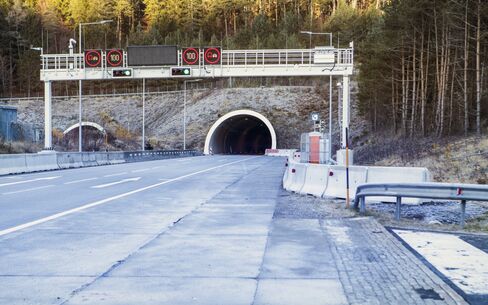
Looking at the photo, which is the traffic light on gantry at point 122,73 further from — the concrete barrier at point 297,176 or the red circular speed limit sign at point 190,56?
the concrete barrier at point 297,176

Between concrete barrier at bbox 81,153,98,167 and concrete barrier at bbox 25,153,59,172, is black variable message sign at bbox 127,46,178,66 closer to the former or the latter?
concrete barrier at bbox 81,153,98,167

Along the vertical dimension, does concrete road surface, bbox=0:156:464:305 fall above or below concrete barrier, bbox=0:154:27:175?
below

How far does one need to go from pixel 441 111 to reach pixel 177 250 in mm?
26644

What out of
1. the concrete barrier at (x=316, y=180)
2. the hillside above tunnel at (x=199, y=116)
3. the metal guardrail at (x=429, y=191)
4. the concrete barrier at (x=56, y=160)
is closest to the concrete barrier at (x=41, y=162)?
the concrete barrier at (x=56, y=160)

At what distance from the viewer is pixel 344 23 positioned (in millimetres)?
98625

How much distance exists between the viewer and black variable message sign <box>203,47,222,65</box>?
36.4 meters

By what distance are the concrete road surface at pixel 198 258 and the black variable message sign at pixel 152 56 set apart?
24002 mm

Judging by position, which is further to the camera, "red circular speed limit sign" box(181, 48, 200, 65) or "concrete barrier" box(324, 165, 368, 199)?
"red circular speed limit sign" box(181, 48, 200, 65)

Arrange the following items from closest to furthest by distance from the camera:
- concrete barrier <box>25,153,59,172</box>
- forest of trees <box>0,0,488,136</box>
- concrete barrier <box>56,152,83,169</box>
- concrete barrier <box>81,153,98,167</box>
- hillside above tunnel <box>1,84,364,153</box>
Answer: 1. concrete barrier <box>25,153,59,172</box>
2. concrete barrier <box>56,152,83,169</box>
3. concrete barrier <box>81,153,98,167</box>
4. forest of trees <box>0,0,488,136</box>
5. hillside above tunnel <box>1,84,364,153</box>

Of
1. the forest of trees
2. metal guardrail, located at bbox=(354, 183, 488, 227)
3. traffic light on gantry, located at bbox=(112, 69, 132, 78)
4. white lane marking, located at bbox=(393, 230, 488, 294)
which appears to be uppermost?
the forest of trees

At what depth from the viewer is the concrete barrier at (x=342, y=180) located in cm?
1437

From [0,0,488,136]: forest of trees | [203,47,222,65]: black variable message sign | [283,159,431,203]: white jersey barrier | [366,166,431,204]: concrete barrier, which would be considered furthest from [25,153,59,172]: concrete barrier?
[0,0,488,136]: forest of trees

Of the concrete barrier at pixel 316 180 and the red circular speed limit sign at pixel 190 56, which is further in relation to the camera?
the red circular speed limit sign at pixel 190 56

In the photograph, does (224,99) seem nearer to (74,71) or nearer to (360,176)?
(74,71)
